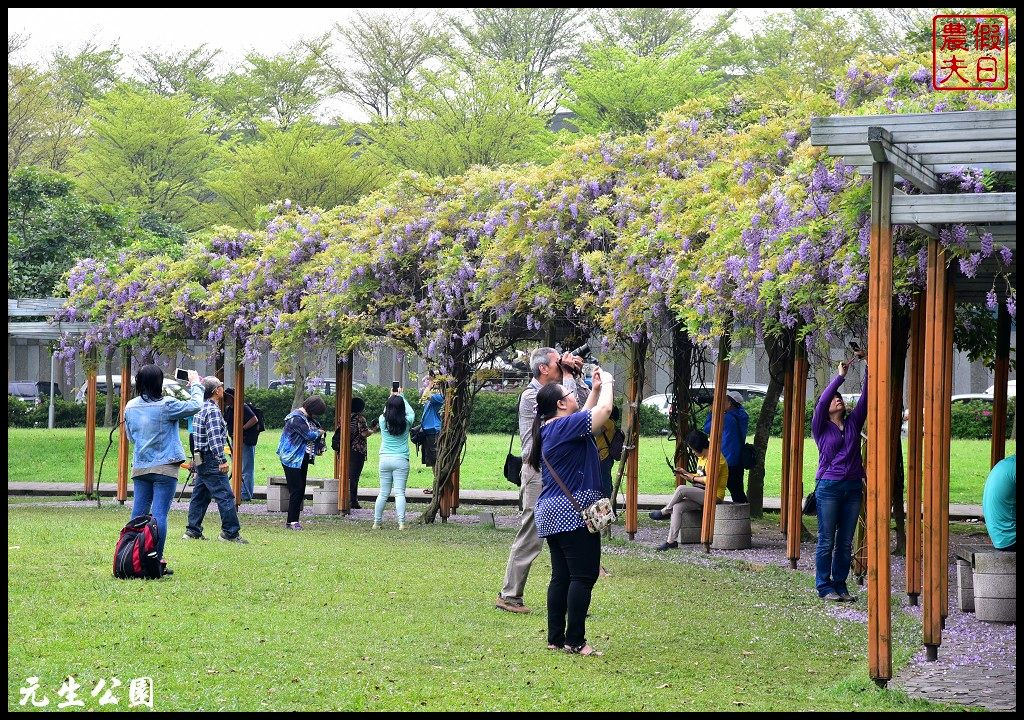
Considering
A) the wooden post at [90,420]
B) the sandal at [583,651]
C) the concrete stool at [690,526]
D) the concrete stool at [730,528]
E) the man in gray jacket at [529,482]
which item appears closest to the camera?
the sandal at [583,651]

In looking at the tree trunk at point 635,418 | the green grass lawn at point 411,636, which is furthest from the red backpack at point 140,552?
the tree trunk at point 635,418

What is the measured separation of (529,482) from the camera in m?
9.38

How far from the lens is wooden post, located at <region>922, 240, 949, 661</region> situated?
24.7 feet

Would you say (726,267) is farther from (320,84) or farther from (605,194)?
(320,84)

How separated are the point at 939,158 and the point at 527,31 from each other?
3527 cm

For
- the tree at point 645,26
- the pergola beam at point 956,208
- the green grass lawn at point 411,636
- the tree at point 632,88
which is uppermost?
the tree at point 645,26

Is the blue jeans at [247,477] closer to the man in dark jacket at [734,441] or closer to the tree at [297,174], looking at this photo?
the man in dark jacket at [734,441]

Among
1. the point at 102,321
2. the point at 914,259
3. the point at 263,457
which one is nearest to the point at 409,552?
the point at 914,259

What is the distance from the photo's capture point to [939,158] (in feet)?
24.0

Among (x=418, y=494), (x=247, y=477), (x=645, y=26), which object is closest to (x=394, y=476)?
(x=247, y=477)

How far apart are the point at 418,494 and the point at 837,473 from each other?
12.0 meters

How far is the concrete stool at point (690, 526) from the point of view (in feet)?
47.7

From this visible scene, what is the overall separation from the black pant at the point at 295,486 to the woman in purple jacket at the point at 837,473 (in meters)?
7.24

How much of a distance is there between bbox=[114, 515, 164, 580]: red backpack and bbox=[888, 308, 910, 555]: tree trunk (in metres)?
5.67
